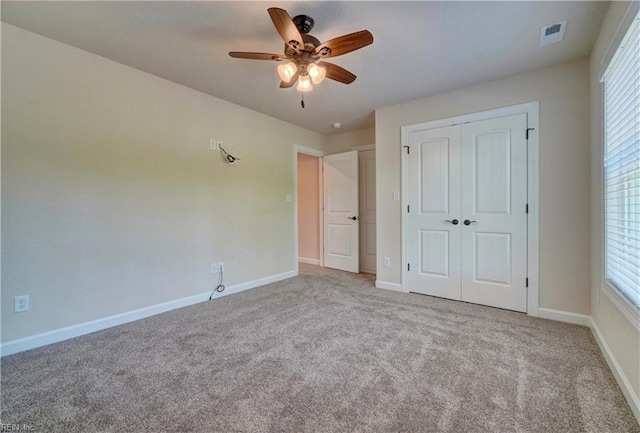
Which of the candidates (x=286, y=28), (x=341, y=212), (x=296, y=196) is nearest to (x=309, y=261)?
(x=341, y=212)

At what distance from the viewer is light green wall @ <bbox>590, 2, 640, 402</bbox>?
154 cm

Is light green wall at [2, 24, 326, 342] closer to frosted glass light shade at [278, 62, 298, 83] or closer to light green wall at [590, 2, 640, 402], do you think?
frosted glass light shade at [278, 62, 298, 83]

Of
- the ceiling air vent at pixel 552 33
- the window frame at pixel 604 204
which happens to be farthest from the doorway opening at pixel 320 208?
the window frame at pixel 604 204

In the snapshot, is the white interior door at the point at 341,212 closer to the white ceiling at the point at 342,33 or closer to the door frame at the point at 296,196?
the door frame at the point at 296,196

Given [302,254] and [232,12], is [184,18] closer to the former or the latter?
[232,12]

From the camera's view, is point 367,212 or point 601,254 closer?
point 601,254

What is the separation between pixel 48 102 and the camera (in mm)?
2230

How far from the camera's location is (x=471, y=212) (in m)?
3.11

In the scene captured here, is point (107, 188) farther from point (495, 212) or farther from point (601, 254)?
point (601, 254)

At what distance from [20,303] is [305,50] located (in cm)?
289

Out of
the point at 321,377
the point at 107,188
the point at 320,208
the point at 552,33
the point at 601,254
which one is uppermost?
the point at 552,33

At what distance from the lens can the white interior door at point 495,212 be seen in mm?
2828

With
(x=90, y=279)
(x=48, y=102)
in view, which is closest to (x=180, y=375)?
(x=90, y=279)

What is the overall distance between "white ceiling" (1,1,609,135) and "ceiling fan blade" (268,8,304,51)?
232 millimetres
